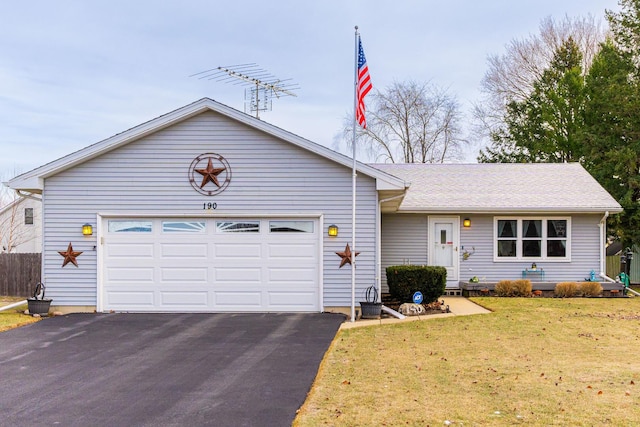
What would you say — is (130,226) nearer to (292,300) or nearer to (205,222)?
(205,222)

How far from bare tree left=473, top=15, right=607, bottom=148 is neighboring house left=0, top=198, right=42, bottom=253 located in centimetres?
2416

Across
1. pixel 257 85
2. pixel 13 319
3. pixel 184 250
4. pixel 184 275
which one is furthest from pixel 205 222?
pixel 257 85

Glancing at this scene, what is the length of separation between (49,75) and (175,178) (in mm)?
10246

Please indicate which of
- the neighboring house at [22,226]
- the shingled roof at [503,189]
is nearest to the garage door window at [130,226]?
the shingled roof at [503,189]

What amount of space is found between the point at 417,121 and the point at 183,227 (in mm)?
25338

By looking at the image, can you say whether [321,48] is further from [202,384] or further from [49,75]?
[202,384]

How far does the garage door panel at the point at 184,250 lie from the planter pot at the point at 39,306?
8.30ft

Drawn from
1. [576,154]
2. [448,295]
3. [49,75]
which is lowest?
[448,295]

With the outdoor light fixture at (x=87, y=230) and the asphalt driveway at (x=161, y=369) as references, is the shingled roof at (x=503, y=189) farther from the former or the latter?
the outdoor light fixture at (x=87, y=230)

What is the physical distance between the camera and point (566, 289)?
58.6ft

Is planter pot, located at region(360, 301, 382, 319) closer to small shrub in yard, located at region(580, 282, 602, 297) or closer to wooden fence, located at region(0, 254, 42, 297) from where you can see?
small shrub in yard, located at region(580, 282, 602, 297)

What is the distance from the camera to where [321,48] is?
67.3 ft

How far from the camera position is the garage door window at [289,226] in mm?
14172

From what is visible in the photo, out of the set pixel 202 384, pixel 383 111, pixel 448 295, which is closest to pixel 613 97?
pixel 448 295
